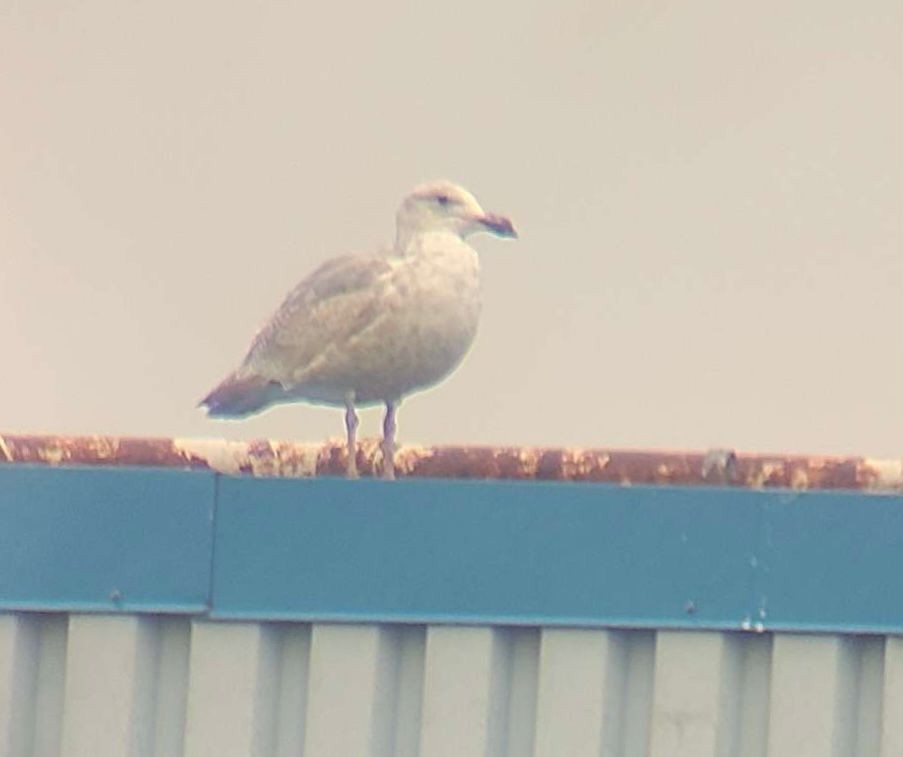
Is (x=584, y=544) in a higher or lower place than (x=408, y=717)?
higher

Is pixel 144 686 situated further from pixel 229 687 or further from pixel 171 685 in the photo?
pixel 229 687

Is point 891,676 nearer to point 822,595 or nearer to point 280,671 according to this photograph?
point 822,595

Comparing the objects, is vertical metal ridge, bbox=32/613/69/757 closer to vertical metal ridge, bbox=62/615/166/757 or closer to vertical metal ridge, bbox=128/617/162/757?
vertical metal ridge, bbox=62/615/166/757

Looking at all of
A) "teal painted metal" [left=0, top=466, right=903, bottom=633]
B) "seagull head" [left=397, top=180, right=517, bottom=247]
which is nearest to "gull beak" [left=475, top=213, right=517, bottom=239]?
"seagull head" [left=397, top=180, right=517, bottom=247]

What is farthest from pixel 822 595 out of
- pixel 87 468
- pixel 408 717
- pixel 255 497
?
pixel 87 468

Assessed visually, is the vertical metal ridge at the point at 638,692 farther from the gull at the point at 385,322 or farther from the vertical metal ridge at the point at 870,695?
the gull at the point at 385,322

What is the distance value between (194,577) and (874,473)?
190 centimetres

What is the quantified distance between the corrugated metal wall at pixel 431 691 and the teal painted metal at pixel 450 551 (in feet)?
0.22

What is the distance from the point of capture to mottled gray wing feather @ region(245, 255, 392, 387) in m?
7.09

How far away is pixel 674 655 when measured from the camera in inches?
211

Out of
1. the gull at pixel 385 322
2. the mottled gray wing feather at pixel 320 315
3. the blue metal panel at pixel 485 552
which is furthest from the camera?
the mottled gray wing feather at pixel 320 315

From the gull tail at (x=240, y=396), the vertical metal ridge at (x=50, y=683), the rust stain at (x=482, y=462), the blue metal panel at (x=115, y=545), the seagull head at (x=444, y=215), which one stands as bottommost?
the vertical metal ridge at (x=50, y=683)

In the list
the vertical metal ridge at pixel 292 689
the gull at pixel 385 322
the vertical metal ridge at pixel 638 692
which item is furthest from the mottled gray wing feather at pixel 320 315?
the vertical metal ridge at pixel 638 692

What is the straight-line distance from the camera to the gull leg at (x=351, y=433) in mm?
6887
